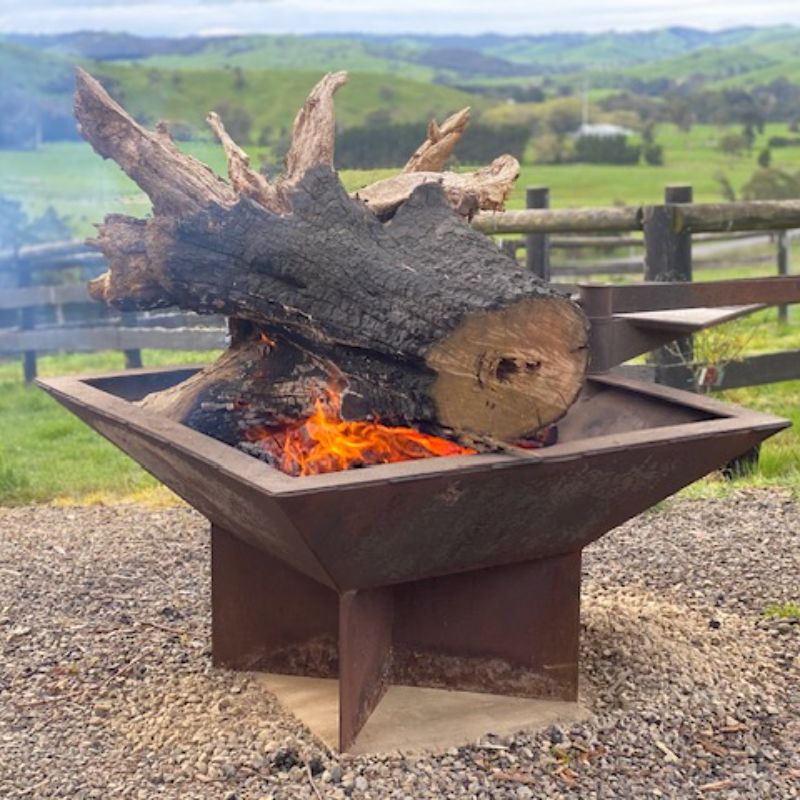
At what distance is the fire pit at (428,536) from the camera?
290cm

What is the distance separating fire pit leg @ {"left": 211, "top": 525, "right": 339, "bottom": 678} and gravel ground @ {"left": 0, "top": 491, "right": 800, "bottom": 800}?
4.1 inches

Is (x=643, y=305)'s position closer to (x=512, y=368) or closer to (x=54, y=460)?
(x=512, y=368)

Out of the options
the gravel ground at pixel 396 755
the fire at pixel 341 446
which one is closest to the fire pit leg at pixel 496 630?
the gravel ground at pixel 396 755

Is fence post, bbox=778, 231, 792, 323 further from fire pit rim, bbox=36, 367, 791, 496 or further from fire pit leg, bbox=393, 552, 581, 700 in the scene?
fire pit leg, bbox=393, 552, 581, 700

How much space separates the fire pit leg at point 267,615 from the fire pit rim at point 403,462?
56 centimetres

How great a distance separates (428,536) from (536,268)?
18.4ft

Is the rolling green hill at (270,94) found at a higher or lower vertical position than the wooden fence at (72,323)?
higher

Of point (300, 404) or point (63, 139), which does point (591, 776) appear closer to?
point (300, 404)

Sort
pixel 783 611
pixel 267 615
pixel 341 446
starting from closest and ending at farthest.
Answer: pixel 341 446 → pixel 267 615 → pixel 783 611

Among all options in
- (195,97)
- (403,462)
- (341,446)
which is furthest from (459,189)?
(195,97)

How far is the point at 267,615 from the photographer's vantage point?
3.83 meters

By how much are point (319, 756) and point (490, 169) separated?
195 centimetres

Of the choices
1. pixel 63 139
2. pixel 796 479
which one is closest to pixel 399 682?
pixel 796 479

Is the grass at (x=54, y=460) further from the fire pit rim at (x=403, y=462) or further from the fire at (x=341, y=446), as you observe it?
the fire at (x=341, y=446)
